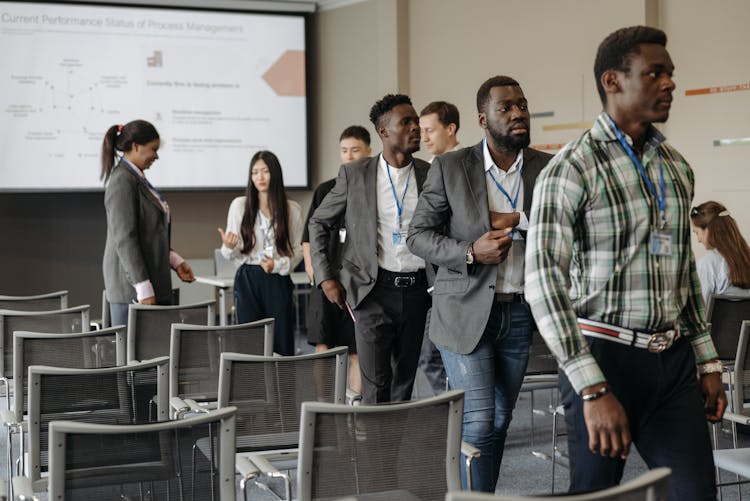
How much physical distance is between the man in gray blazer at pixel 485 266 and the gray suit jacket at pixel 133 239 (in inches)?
81.4

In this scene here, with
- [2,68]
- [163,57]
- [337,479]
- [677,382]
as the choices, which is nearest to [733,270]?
[677,382]

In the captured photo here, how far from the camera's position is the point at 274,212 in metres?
5.50

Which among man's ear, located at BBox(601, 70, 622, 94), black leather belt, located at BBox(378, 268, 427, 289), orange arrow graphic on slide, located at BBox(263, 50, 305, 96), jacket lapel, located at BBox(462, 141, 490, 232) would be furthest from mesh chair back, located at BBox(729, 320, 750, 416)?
orange arrow graphic on slide, located at BBox(263, 50, 305, 96)

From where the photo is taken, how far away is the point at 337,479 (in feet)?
7.38

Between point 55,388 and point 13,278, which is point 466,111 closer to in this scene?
point 13,278

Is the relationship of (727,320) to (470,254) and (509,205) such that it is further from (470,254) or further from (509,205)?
(470,254)

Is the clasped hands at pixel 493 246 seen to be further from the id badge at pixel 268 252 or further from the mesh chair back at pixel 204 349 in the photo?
the id badge at pixel 268 252

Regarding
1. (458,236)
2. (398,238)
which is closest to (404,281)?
(398,238)

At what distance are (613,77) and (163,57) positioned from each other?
25.8ft

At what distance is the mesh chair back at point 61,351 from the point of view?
348cm

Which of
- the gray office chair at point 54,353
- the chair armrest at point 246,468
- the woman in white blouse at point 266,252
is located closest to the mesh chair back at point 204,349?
the gray office chair at point 54,353

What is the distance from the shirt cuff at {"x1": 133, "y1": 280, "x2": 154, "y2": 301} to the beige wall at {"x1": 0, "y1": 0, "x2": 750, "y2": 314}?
4.37 metres

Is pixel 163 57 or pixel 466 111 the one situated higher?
pixel 163 57

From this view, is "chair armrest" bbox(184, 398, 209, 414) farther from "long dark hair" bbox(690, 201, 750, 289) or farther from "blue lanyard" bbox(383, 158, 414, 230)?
"long dark hair" bbox(690, 201, 750, 289)
